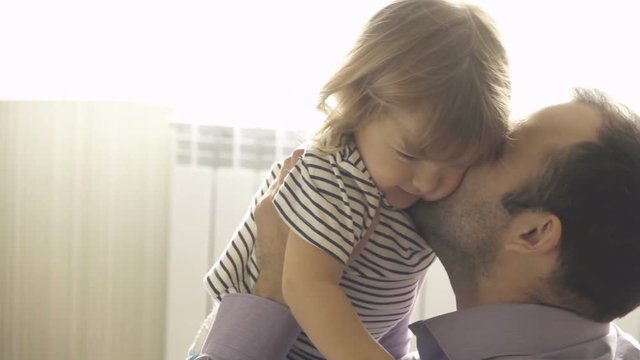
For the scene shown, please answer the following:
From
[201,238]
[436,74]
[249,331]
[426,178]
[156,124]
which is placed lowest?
[201,238]

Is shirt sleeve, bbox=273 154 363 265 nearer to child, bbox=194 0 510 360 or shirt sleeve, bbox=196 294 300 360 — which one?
child, bbox=194 0 510 360

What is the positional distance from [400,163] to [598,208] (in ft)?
0.78

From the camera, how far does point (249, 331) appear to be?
3.64ft

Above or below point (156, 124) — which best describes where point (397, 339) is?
below

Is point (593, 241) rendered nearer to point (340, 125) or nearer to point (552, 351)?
point (552, 351)

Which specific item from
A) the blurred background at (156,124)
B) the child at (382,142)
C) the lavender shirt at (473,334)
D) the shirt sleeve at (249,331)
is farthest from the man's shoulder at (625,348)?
the blurred background at (156,124)

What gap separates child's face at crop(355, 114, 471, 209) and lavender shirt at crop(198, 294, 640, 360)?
0.60 ft

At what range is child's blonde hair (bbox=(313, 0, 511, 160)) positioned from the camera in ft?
3.17

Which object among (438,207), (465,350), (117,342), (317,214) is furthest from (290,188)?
(117,342)

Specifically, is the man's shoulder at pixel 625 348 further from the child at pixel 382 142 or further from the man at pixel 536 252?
the child at pixel 382 142

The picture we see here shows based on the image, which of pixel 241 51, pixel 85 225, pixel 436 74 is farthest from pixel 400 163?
pixel 85 225

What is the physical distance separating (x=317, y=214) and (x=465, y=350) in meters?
0.27

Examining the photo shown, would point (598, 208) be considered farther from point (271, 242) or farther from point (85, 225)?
point (85, 225)

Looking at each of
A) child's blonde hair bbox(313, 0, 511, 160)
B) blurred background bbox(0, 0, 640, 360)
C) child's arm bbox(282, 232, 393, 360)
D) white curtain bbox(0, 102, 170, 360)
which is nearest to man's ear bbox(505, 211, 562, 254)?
child's blonde hair bbox(313, 0, 511, 160)
